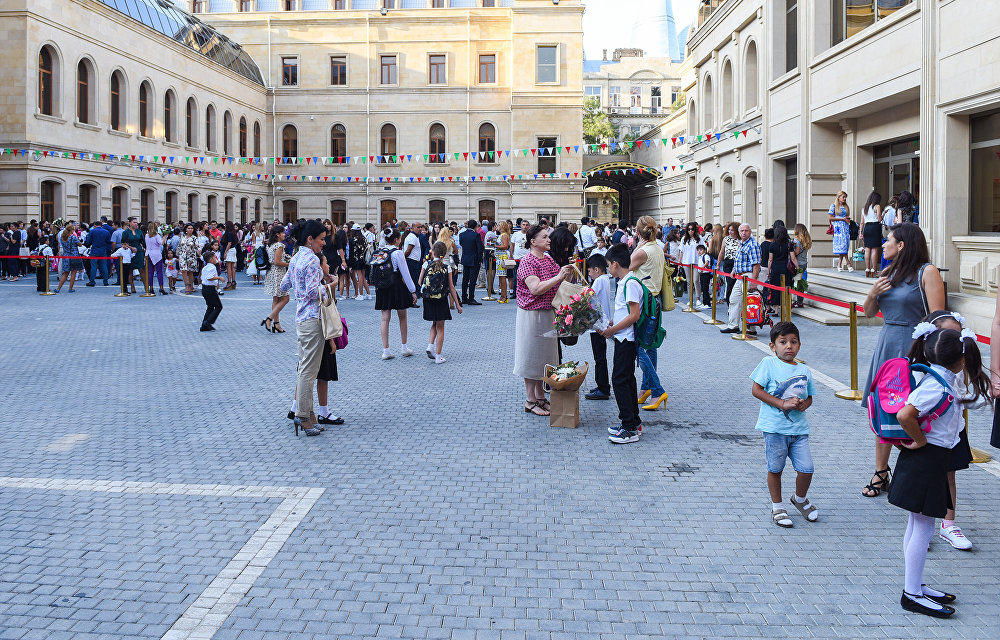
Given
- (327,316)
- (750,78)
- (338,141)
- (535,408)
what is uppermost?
(338,141)

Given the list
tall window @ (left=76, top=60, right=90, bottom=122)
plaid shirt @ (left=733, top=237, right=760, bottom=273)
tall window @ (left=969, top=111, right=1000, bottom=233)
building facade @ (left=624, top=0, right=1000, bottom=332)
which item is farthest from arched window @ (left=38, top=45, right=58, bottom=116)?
tall window @ (left=969, top=111, right=1000, bottom=233)

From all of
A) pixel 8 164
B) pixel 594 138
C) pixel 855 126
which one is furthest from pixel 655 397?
pixel 594 138

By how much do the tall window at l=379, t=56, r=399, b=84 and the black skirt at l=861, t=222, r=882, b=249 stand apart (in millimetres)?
37888

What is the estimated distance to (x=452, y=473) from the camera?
20.5ft

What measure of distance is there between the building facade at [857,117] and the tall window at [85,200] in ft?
76.4

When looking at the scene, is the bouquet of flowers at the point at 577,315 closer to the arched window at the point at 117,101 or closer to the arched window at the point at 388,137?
the arched window at the point at 117,101

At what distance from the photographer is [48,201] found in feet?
97.6

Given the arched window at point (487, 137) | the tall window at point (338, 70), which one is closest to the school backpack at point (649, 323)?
the arched window at point (487, 137)

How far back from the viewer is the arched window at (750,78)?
23812mm

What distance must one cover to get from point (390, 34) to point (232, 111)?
10573 mm

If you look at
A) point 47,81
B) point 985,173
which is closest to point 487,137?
point 47,81

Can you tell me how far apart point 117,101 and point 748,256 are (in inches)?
1149

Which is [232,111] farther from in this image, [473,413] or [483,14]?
[473,413]

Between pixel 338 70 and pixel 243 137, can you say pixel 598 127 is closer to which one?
pixel 338 70
